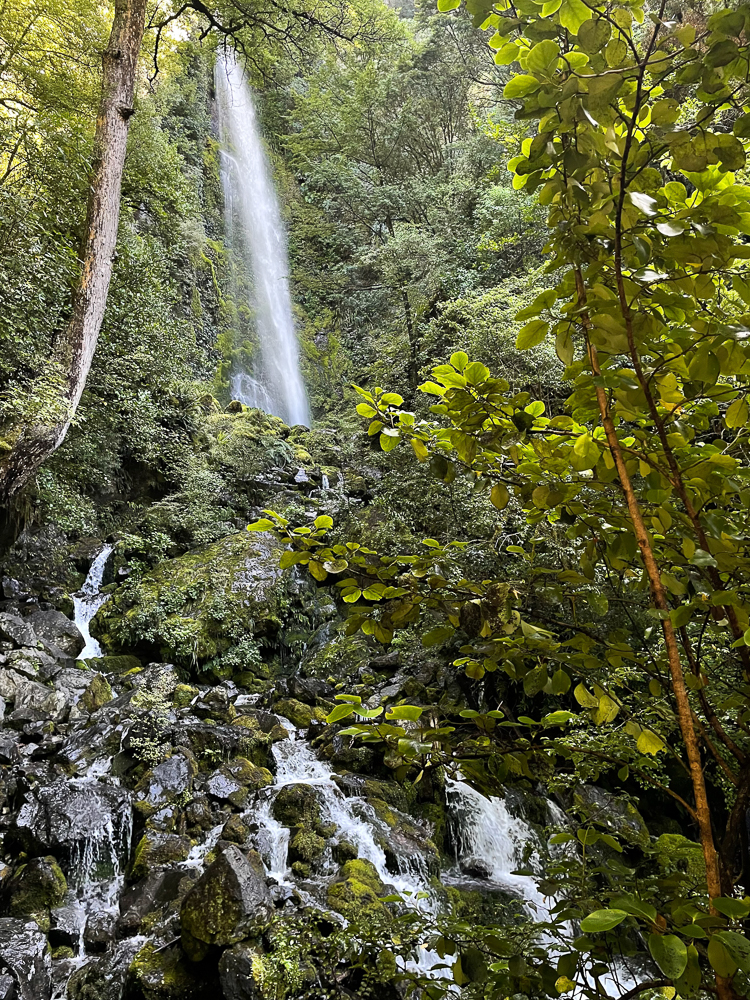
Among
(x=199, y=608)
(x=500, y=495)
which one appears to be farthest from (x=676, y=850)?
(x=199, y=608)

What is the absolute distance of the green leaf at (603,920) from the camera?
0.50 m

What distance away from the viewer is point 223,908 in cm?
329

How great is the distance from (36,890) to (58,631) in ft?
12.5

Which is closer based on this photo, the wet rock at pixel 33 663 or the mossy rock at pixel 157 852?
the mossy rock at pixel 157 852

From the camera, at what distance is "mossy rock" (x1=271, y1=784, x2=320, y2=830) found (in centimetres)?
466

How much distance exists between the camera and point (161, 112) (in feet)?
44.9

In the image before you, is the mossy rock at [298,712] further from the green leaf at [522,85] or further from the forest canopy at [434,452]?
the green leaf at [522,85]

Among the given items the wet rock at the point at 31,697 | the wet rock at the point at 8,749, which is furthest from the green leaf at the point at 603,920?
the wet rock at the point at 31,697

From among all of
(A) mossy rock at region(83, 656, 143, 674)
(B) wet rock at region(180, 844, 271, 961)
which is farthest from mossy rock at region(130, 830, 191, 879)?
(A) mossy rock at region(83, 656, 143, 674)

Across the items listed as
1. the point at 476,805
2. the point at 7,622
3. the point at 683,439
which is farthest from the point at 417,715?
the point at 7,622

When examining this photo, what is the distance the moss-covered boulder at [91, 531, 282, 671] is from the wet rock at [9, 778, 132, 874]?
3058 millimetres

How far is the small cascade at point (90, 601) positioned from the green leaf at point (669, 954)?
25.9ft

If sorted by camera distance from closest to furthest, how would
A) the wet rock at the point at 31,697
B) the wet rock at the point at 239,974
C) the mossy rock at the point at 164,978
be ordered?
the wet rock at the point at 239,974 < the mossy rock at the point at 164,978 < the wet rock at the point at 31,697

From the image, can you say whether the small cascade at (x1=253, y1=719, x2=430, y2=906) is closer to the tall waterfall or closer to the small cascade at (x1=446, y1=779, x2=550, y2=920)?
the small cascade at (x1=446, y1=779, x2=550, y2=920)
